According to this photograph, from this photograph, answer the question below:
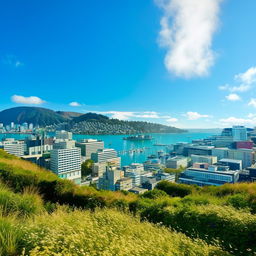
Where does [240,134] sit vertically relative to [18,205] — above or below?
below

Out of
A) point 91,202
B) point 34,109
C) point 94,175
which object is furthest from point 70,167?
point 34,109

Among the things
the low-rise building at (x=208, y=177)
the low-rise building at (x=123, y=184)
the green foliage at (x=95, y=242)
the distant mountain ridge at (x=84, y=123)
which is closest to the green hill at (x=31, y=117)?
the distant mountain ridge at (x=84, y=123)

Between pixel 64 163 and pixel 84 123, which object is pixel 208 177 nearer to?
pixel 64 163

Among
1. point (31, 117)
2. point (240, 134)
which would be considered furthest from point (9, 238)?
point (31, 117)

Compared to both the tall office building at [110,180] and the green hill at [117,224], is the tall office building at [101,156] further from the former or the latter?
the green hill at [117,224]

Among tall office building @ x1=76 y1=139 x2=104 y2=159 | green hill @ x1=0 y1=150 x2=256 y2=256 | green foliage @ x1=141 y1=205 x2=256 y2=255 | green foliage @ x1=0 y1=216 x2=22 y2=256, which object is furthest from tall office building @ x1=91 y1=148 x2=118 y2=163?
green foliage @ x1=0 y1=216 x2=22 y2=256

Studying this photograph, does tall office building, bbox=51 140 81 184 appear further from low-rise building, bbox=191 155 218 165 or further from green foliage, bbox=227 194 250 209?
green foliage, bbox=227 194 250 209
